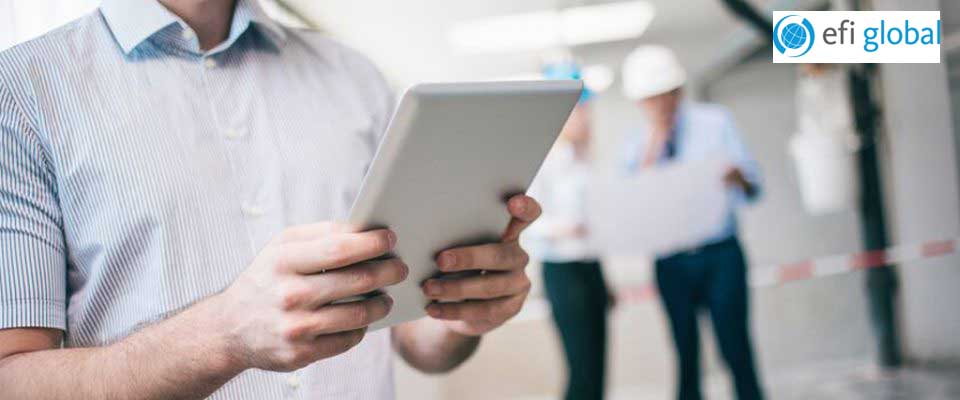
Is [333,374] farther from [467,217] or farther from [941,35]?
[941,35]

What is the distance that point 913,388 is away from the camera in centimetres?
289

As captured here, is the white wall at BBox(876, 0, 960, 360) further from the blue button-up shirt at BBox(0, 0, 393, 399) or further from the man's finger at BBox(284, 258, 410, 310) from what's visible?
the man's finger at BBox(284, 258, 410, 310)

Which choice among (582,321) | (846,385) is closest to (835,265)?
(846,385)

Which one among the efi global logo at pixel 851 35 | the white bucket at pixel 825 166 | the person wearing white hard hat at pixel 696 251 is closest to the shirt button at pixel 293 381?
the efi global logo at pixel 851 35

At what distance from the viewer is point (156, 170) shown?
755 mm

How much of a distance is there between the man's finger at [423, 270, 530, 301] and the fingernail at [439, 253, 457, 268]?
0.04 m

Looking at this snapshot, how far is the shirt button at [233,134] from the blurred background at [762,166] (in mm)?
369

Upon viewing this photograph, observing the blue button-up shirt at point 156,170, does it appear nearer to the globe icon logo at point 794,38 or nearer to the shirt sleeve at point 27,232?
the shirt sleeve at point 27,232

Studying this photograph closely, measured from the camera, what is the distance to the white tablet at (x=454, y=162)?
50 centimetres

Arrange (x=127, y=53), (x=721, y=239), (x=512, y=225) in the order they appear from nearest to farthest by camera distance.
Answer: (x=512, y=225)
(x=127, y=53)
(x=721, y=239)

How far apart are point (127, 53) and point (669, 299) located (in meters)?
2.24

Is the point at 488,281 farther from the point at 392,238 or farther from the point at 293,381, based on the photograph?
the point at 293,381

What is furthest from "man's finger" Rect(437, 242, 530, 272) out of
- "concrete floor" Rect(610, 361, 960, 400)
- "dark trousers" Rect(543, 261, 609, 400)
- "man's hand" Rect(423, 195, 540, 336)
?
"concrete floor" Rect(610, 361, 960, 400)

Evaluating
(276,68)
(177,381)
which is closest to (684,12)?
(276,68)
